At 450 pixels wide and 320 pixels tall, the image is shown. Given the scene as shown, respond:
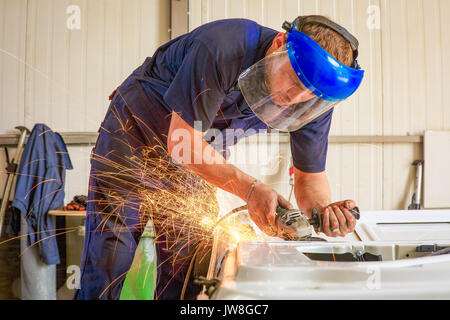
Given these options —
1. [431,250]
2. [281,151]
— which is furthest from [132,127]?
[281,151]

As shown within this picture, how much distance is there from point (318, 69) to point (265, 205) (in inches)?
18.3

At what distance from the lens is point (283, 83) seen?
108cm

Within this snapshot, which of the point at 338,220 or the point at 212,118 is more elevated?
the point at 212,118

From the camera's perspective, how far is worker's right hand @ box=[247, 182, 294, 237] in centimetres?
113

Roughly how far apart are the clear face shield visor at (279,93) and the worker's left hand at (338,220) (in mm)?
339

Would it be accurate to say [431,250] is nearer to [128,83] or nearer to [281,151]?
[128,83]

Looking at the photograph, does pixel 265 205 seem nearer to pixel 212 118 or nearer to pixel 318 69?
pixel 212 118

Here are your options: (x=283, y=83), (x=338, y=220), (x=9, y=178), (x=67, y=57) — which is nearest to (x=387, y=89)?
(x=338, y=220)

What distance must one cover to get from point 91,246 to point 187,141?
2.41 feet

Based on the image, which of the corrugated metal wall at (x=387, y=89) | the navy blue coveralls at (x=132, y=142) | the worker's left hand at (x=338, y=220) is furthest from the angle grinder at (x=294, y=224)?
the corrugated metal wall at (x=387, y=89)

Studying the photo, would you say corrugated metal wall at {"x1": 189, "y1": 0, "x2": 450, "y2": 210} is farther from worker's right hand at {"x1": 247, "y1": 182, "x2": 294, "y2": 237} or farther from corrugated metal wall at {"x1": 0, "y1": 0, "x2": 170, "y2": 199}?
worker's right hand at {"x1": 247, "y1": 182, "x2": 294, "y2": 237}

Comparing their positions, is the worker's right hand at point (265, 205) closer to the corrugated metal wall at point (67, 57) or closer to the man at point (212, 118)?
the man at point (212, 118)

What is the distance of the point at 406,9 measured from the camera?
3.33 metres
